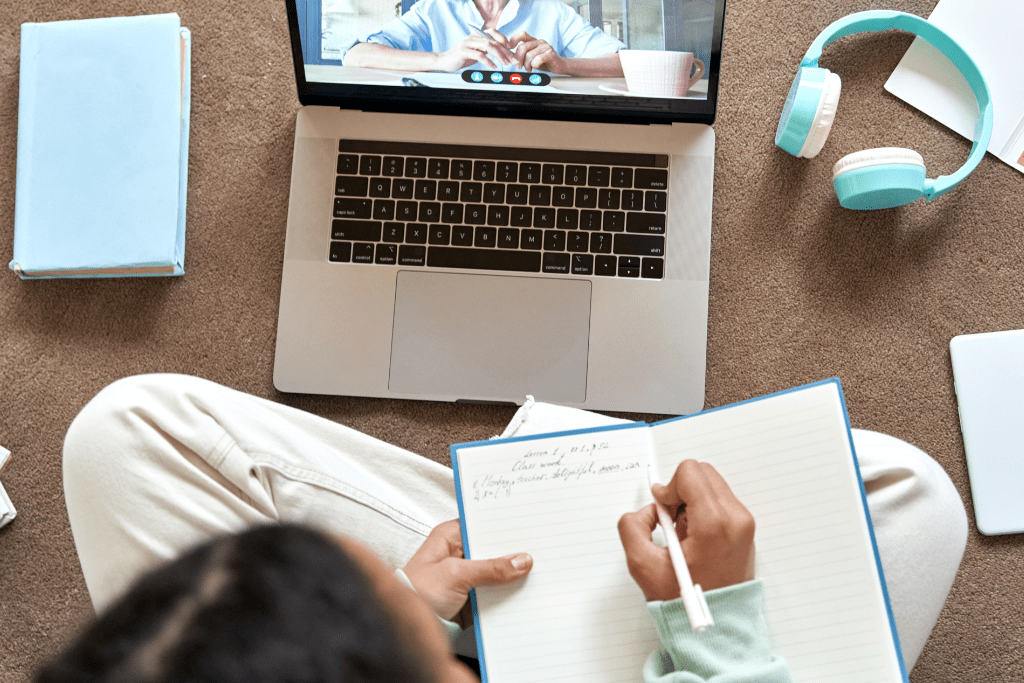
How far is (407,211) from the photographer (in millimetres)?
754

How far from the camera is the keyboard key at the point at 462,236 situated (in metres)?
0.75

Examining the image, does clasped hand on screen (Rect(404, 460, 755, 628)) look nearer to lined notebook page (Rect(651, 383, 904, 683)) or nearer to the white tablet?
lined notebook page (Rect(651, 383, 904, 683))

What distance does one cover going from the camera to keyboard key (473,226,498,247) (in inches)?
29.6

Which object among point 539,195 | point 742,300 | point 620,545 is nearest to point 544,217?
point 539,195

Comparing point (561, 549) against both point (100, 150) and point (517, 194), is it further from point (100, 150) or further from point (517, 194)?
point (100, 150)

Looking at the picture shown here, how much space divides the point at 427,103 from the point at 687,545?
1.60ft

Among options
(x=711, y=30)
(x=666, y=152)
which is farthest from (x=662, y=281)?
(x=711, y=30)

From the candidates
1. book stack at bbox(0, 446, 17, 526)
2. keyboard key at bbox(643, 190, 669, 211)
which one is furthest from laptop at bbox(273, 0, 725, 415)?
book stack at bbox(0, 446, 17, 526)

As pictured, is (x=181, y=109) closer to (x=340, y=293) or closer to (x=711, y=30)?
(x=340, y=293)

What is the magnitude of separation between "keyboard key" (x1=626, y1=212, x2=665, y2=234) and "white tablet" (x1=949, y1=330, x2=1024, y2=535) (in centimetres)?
35

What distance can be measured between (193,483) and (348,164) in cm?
35

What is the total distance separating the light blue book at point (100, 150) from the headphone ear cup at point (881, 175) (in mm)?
708

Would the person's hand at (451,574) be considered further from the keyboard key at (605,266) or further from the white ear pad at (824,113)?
the white ear pad at (824,113)

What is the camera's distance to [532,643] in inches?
22.0
